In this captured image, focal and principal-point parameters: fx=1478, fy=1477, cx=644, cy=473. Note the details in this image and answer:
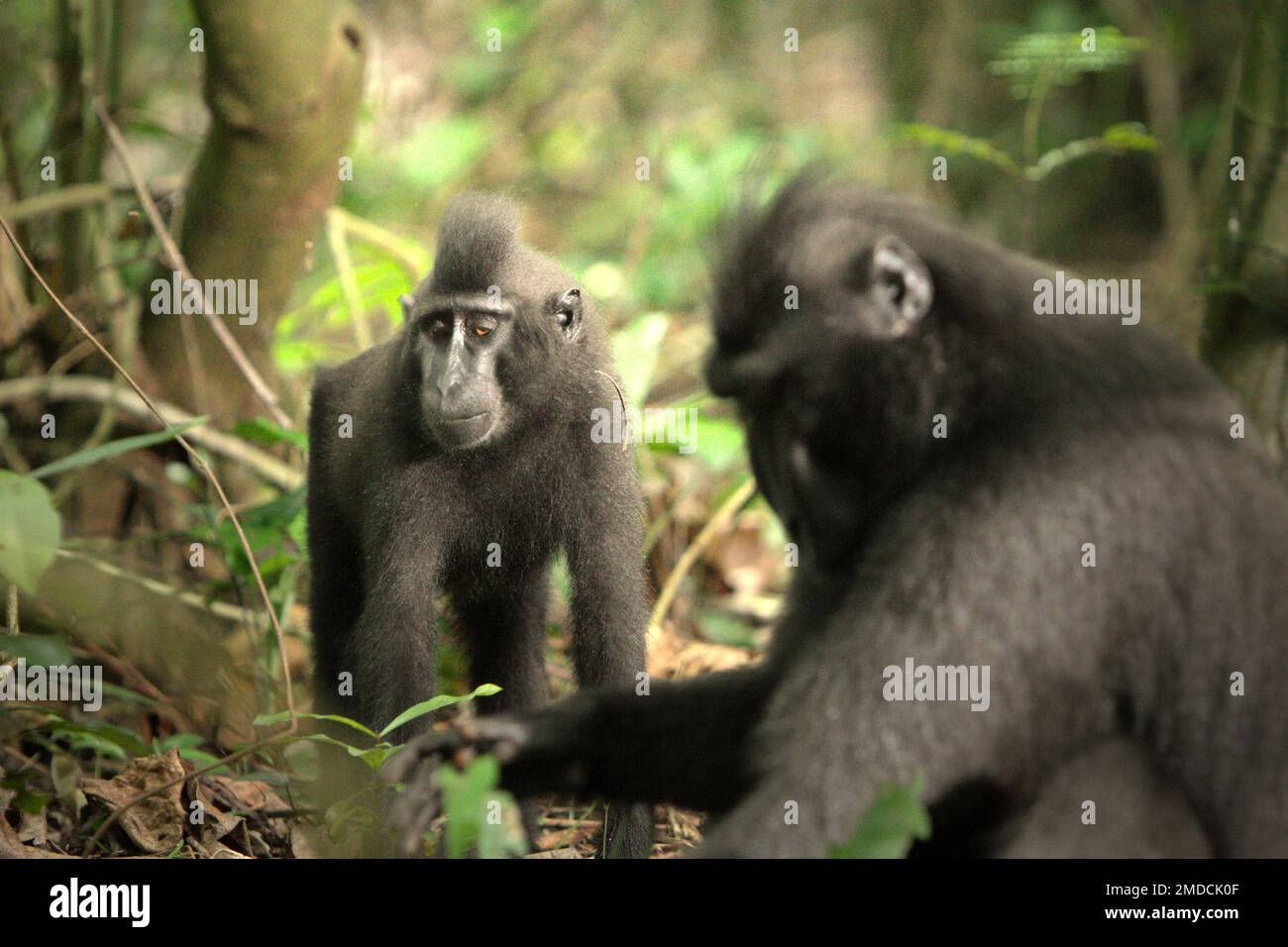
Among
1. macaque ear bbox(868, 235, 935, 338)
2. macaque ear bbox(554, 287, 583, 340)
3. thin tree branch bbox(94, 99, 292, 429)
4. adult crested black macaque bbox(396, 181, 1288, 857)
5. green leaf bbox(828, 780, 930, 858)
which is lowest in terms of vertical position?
green leaf bbox(828, 780, 930, 858)

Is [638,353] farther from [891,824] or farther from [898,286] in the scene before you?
[891,824]

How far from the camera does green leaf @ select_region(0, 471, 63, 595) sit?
4527 mm

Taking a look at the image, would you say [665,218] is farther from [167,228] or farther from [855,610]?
[855,610]

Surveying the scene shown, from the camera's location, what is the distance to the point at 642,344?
23.6 ft

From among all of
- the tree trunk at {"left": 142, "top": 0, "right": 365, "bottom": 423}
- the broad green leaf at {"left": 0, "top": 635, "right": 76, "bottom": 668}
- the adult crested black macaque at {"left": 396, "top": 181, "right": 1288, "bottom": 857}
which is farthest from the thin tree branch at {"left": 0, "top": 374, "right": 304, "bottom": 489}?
the adult crested black macaque at {"left": 396, "top": 181, "right": 1288, "bottom": 857}

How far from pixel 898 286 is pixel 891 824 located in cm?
134

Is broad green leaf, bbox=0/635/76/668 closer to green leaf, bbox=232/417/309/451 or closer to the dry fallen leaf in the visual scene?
the dry fallen leaf

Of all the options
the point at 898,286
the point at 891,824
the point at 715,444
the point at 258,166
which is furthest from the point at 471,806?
the point at 258,166

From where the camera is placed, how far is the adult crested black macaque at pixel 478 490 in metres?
5.66

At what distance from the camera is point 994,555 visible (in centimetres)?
337

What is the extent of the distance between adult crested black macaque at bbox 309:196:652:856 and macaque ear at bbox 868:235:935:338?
234 centimetres

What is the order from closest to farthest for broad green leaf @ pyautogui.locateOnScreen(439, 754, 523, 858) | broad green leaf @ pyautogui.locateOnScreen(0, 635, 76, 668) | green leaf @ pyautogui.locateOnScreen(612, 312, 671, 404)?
broad green leaf @ pyautogui.locateOnScreen(439, 754, 523, 858)
broad green leaf @ pyautogui.locateOnScreen(0, 635, 76, 668)
green leaf @ pyautogui.locateOnScreen(612, 312, 671, 404)

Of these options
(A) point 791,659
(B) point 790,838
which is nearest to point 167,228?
(A) point 791,659

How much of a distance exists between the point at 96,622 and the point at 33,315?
2078 millimetres
